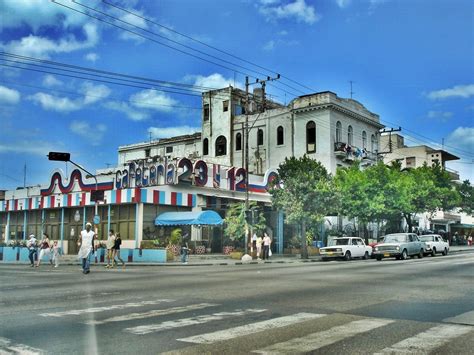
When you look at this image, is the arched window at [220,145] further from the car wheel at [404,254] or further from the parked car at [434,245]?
the car wheel at [404,254]

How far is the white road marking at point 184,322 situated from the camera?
7.86 metres

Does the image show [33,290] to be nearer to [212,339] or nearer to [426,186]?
[212,339]

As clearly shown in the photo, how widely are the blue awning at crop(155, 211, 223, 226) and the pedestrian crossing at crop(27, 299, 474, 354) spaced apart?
2384 centimetres

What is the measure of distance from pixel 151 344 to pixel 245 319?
2.30 metres

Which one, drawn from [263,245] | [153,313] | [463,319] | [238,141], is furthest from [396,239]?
[153,313]

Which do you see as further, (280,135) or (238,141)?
(238,141)

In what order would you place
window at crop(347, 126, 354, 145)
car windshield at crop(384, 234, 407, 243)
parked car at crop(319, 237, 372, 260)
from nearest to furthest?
car windshield at crop(384, 234, 407, 243), parked car at crop(319, 237, 372, 260), window at crop(347, 126, 354, 145)

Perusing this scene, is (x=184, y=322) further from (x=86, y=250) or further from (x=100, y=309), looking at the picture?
(x=86, y=250)

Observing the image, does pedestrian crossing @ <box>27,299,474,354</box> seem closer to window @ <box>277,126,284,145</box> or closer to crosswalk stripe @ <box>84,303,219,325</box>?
crosswalk stripe @ <box>84,303,219,325</box>

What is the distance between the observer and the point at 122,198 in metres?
35.4

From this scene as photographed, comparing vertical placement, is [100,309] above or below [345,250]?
below

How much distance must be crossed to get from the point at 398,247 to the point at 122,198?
18.6 metres

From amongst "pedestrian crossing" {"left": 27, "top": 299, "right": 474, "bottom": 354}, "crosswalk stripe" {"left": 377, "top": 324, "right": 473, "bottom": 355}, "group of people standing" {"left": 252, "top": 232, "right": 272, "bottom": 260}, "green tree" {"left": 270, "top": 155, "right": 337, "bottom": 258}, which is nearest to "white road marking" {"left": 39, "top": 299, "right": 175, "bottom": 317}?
"pedestrian crossing" {"left": 27, "top": 299, "right": 474, "bottom": 354}

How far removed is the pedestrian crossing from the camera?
6.82 m
